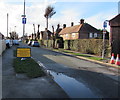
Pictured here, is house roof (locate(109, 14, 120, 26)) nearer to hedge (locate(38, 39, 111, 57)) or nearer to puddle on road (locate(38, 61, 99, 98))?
hedge (locate(38, 39, 111, 57))

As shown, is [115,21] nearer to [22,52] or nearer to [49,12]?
[22,52]

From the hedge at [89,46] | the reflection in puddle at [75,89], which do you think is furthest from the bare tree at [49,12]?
the reflection in puddle at [75,89]

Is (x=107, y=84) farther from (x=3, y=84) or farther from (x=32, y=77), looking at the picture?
(x=3, y=84)

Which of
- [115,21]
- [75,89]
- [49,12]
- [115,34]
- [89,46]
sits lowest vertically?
[75,89]

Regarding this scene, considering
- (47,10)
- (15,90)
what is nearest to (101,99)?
(15,90)

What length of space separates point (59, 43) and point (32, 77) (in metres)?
25.7

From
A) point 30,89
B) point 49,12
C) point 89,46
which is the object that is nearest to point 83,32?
point 49,12

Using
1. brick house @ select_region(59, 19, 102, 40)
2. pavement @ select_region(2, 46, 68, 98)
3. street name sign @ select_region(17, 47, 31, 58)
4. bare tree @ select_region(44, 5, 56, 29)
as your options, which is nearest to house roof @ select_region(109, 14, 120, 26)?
street name sign @ select_region(17, 47, 31, 58)

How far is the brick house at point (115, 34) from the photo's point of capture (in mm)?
14906

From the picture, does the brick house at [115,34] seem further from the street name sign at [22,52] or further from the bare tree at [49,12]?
the bare tree at [49,12]

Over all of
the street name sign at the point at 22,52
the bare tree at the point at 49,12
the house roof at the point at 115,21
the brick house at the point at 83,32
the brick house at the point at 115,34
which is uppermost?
the bare tree at the point at 49,12

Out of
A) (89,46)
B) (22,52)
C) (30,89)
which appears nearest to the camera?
(30,89)

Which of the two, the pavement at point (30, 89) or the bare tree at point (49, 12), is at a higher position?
the bare tree at point (49, 12)

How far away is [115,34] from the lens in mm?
15164
